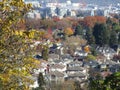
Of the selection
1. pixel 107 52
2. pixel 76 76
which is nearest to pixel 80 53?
pixel 107 52

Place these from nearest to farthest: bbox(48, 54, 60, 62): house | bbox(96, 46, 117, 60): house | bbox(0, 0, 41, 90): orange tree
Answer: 1. bbox(0, 0, 41, 90): orange tree
2. bbox(48, 54, 60, 62): house
3. bbox(96, 46, 117, 60): house

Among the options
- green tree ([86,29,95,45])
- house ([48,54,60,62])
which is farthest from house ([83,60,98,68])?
green tree ([86,29,95,45])

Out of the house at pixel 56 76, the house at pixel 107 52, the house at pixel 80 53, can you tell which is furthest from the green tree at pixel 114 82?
the house at pixel 107 52

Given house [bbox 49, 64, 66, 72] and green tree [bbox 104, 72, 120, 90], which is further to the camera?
house [bbox 49, 64, 66, 72]

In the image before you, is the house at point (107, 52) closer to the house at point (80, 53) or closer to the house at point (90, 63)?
the house at point (80, 53)

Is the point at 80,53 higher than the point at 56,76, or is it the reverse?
the point at 56,76

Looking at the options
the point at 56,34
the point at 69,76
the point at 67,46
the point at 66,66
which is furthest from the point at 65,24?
the point at 69,76

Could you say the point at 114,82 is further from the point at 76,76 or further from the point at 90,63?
the point at 90,63

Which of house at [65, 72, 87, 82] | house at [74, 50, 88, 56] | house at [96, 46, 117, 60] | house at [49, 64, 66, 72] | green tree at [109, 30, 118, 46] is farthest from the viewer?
green tree at [109, 30, 118, 46]

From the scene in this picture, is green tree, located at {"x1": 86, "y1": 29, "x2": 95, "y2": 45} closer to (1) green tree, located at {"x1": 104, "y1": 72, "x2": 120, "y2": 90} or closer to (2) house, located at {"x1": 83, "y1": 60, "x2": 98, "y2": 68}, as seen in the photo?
(2) house, located at {"x1": 83, "y1": 60, "x2": 98, "y2": 68}
